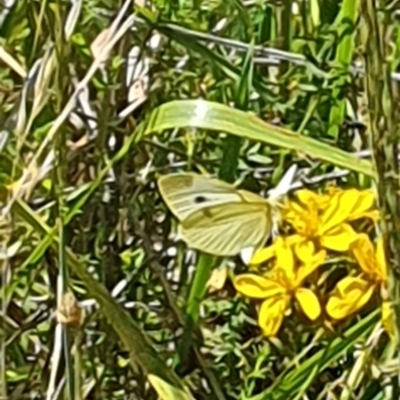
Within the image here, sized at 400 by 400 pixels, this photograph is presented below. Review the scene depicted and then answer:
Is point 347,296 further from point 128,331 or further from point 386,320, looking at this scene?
point 128,331

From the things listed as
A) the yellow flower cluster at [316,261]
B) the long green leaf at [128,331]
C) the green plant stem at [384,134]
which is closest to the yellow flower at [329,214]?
the yellow flower cluster at [316,261]

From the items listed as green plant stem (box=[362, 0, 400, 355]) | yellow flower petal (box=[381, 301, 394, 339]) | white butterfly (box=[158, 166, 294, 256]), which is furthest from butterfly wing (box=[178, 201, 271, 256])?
green plant stem (box=[362, 0, 400, 355])

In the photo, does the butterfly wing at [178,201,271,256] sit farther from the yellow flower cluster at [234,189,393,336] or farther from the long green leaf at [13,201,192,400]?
the long green leaf at [13,201,192,400]

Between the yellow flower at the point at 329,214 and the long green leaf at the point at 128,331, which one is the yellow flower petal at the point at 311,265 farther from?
the long green leaf at the point at 128,331

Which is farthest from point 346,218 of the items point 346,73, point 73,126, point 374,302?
point 73,126

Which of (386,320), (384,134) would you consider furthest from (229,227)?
(384,134)

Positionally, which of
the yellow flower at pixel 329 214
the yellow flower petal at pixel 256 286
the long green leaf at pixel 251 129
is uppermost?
the long green leaf at pixel 251 129
